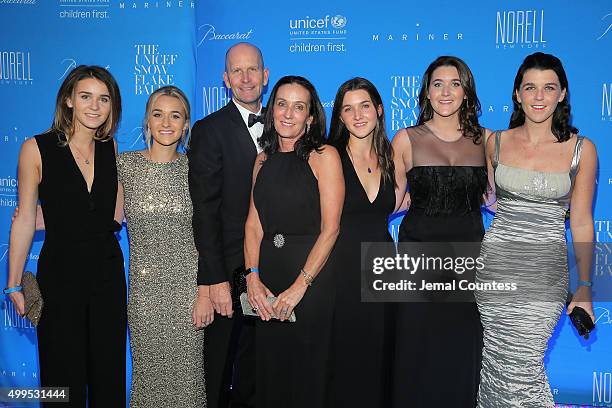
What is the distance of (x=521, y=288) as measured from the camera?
2840 millimetres

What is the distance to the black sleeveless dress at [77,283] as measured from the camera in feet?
8.93

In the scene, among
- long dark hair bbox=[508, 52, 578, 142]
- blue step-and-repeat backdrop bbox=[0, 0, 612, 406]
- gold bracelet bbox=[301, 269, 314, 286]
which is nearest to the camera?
gold bracelet bbox=[301, 269, 314, 286]

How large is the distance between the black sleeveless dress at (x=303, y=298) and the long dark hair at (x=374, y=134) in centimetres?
36

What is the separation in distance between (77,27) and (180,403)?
2.74 metres

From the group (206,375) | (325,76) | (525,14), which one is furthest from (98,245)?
(525,14)

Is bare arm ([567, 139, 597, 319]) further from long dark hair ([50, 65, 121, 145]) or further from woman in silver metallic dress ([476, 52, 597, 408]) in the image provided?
long dark hair ([50, 65, 121, 145])

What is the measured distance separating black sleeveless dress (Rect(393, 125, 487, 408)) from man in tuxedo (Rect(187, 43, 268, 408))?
823mm

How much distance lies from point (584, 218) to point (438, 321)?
33.7 inches

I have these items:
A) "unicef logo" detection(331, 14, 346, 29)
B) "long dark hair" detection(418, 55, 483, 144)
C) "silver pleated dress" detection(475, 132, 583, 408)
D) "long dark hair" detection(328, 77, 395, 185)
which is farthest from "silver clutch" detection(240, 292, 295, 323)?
"unicef logo" detection(331, 14, 346, 29)

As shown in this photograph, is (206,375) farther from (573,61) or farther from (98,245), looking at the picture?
(573,61)

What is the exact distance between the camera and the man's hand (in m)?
2.85

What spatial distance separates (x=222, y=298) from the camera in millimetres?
2861

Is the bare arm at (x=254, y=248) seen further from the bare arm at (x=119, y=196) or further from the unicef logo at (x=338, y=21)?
the unicef logo at (x=338, y=21)

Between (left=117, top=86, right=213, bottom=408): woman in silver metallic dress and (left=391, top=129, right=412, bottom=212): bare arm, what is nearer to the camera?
(left=117, top=86, right=213, bottom=408): woman in silver metallic dress
